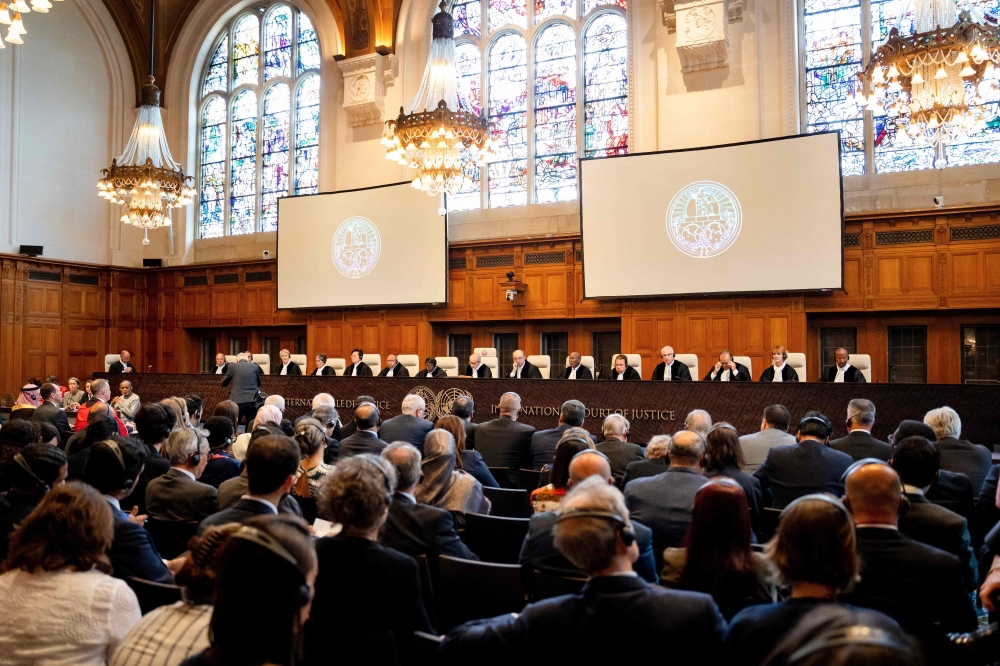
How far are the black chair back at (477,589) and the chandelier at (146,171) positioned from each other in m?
9.28

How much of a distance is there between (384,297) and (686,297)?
195 inches

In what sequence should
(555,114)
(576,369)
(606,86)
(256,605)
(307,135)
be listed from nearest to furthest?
1. (256,605)
2. (576,369)
3. (606,86)
4. (555,114)
5. (307,135)

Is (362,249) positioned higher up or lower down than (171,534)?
higher up

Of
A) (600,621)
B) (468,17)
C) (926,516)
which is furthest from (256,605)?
(468,17)

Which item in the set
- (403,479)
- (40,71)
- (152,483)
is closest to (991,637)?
(403,479)

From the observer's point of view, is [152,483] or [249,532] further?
[152,483]

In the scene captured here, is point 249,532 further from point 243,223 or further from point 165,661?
point 243,223

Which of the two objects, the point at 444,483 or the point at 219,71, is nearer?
the point at 444,483

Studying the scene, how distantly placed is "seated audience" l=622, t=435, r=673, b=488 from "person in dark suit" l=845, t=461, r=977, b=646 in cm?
160

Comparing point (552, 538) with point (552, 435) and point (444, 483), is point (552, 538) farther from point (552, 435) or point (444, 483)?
point (552, 435)

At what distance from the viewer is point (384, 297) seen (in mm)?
12992

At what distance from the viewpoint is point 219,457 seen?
4277 millimetres

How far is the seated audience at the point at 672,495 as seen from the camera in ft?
10.00

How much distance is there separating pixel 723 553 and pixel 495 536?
4.78 ft
